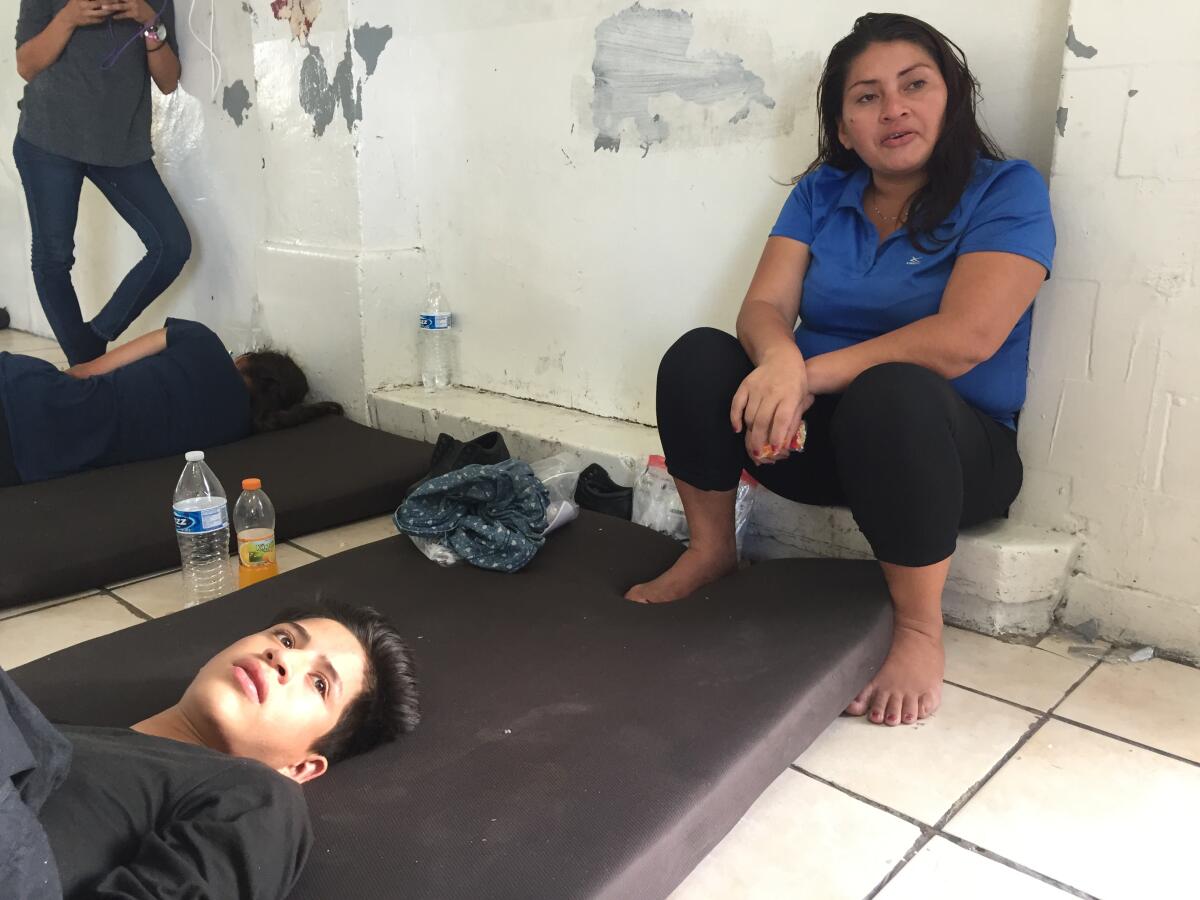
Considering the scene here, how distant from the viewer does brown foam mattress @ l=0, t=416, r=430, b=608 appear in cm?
200

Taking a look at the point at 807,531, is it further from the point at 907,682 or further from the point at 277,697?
the point at 277,697

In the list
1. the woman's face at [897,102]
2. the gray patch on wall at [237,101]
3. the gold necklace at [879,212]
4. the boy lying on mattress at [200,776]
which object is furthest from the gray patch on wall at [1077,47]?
the gray patch on wall at [237,101]

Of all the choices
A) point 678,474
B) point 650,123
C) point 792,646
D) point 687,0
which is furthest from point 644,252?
point 792,646

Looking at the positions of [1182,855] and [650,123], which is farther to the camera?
[650,123]

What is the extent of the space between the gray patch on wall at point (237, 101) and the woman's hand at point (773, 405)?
232cm

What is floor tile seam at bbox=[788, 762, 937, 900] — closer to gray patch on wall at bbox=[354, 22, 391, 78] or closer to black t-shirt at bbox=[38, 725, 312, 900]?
black t-shirt at bbox=[38, 725, 312, 900]

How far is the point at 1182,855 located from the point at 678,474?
94 cm

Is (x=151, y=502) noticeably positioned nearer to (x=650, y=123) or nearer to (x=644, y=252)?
(x=644, y=252)

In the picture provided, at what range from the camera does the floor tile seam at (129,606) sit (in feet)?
6.36

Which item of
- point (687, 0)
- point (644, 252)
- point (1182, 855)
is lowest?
point (1182, 855)

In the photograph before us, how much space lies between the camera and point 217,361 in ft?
9.06

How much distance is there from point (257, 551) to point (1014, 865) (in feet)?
4.86

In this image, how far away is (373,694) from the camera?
1.28m

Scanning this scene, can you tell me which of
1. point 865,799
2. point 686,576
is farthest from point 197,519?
point 865,799
